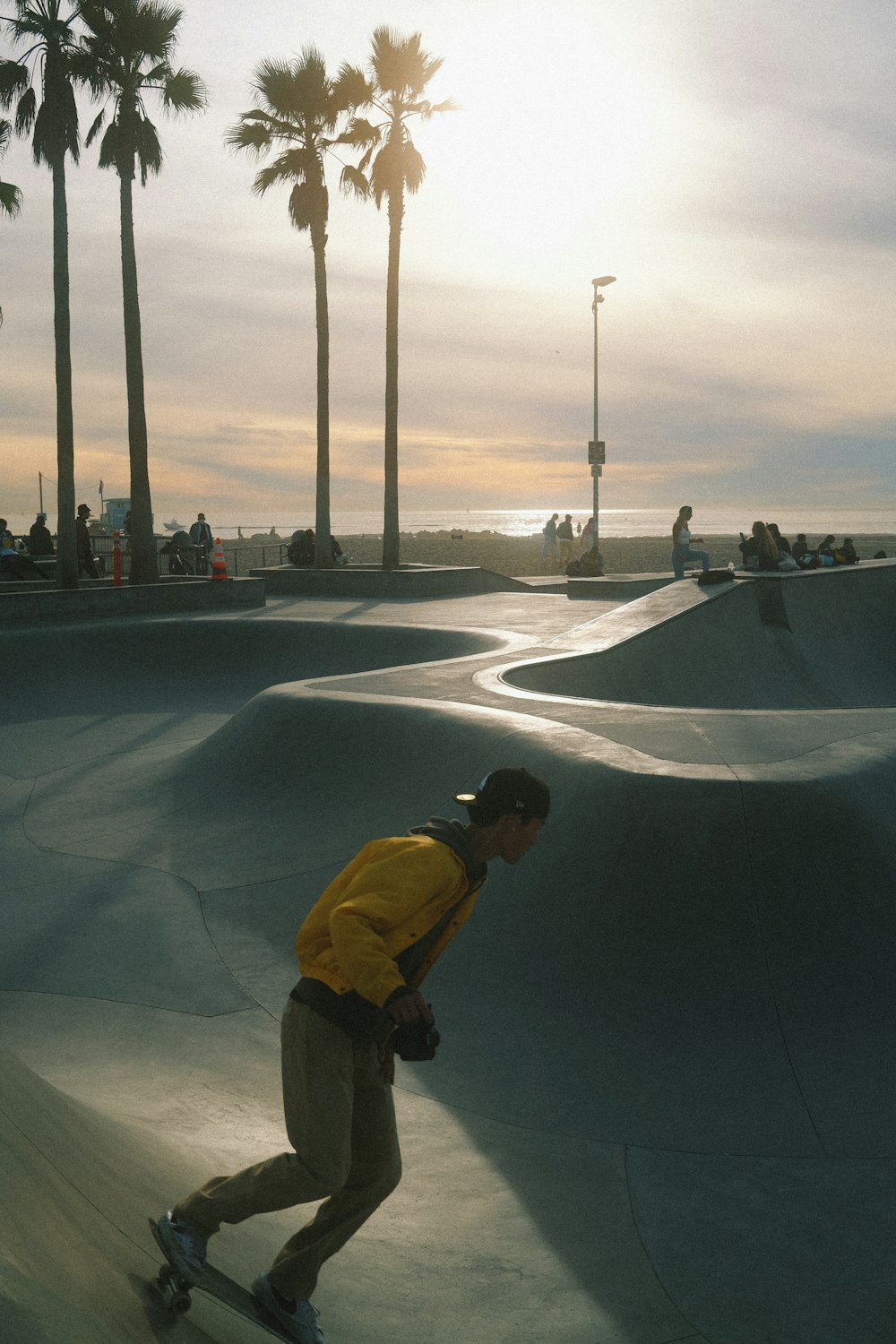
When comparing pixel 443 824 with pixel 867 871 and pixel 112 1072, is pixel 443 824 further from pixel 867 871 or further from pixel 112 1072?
pixel 867 871

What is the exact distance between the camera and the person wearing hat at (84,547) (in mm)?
25422

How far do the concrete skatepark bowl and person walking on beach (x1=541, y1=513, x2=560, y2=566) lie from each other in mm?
25732

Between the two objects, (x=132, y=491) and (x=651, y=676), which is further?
(x=132, y=491)

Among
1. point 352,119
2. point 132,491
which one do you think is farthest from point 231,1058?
point 352,119

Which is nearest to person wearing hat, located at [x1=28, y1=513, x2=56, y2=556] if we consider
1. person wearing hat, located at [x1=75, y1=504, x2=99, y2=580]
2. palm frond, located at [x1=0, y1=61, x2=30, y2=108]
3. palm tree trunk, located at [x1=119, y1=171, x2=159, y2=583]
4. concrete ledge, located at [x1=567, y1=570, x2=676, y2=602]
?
person wearing hat, located at [x1=75, y1=504, x2=99, y2=580]

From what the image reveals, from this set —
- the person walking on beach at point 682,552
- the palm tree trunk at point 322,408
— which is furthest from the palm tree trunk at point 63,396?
the person walking on beach at point 682,552

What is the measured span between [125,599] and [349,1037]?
19664 mm

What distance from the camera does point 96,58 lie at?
21984 mm

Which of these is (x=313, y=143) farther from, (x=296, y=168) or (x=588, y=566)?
(x=588, y=566)

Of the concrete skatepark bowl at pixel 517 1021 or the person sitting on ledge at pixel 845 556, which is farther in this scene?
the person sitting on ledge at pixel 845 556

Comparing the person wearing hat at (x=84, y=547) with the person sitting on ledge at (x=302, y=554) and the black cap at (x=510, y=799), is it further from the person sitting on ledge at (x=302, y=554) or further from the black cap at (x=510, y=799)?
the black cap at (x=510, y=799)

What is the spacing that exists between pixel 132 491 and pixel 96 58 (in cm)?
892

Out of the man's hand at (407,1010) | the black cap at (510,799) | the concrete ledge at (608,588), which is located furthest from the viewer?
the concrete ledge at (608,588)

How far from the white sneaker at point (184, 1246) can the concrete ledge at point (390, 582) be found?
2280 centimetres
